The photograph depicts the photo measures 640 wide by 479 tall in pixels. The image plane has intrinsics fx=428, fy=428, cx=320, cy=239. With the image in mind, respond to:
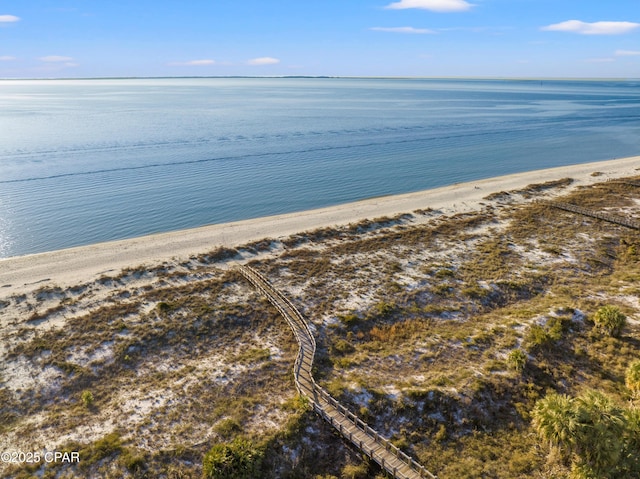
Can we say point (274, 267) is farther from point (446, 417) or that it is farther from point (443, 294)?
point (446, 417)

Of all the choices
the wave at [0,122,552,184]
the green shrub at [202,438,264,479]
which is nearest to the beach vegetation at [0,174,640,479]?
the green shrub at [202,438,264,479]

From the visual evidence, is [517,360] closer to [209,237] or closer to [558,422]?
[558,422]

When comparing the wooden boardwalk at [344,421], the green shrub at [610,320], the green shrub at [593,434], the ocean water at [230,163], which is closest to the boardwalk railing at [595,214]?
the ocean water at [230,163]

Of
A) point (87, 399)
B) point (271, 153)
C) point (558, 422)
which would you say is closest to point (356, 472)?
point (558, 422)

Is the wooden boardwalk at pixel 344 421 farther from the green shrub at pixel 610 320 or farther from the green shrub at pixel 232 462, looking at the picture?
the green shrub at pixel 610 320

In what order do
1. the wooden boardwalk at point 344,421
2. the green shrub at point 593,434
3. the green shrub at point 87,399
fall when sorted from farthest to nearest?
the green shrub at point 87,399 < the wooden boardwalk at point 344,421 < the green shrub at point 593,434

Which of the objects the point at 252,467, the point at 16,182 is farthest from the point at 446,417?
the point at 16,182

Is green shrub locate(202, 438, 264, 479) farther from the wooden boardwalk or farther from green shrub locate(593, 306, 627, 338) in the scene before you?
green shrub locate(593, 306, 627, 338)
